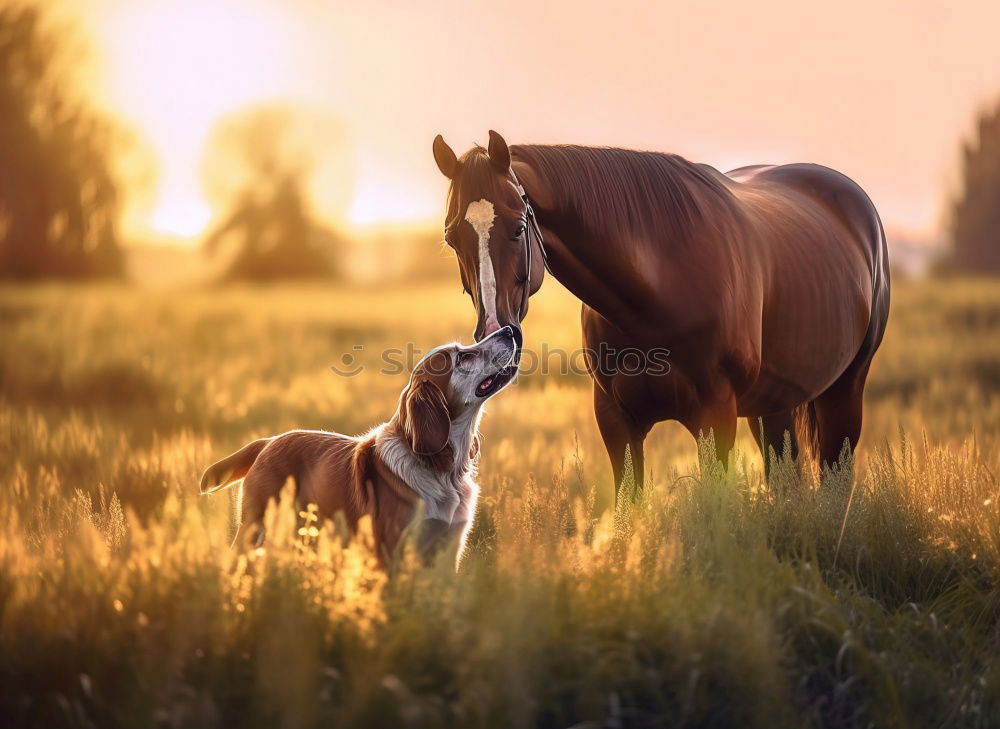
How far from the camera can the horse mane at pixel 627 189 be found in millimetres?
5012

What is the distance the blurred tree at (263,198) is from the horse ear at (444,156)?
109ft

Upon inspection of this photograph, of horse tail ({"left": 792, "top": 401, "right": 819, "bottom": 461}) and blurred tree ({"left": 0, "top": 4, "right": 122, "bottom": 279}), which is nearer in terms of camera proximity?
horse tail ({"left": 792, "top": 401, "right": 819, "bottom": 461})

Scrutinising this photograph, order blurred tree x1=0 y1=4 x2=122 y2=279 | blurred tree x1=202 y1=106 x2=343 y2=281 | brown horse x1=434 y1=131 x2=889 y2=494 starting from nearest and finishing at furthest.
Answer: brown horse x1=434 y1=131 x2=889 y2=494 → blurred tree x1=0 y1=4 x2=122 y2=279 → blurred tree x1=202 y1=106 x2=343 y2=281

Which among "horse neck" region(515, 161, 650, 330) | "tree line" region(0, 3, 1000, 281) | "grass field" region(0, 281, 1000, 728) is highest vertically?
"tree line" region(0, 3, 1000, 281)

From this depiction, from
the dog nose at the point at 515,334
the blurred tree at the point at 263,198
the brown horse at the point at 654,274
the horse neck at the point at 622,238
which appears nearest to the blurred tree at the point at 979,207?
the blurred tree at the point at 263,198

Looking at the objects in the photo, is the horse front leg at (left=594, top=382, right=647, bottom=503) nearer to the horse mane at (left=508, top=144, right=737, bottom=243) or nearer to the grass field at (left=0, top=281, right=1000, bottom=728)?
the grass field at (left=0, top=281, right=1000, bottom=728)

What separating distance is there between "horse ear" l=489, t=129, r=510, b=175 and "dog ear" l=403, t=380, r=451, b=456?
3.42 ft

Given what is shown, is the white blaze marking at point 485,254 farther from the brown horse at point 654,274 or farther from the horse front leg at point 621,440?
the horse front leg at point 621,440

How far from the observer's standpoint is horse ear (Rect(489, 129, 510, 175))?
14.8 feet

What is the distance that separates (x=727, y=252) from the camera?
5.48 metres

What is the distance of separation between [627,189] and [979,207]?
125 feet

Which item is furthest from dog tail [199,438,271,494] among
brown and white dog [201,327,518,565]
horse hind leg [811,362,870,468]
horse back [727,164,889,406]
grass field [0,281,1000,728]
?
horse hind leg [811,362,870,468]

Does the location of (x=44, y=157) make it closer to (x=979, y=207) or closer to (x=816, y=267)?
(x=816, y=267)

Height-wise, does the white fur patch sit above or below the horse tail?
above
